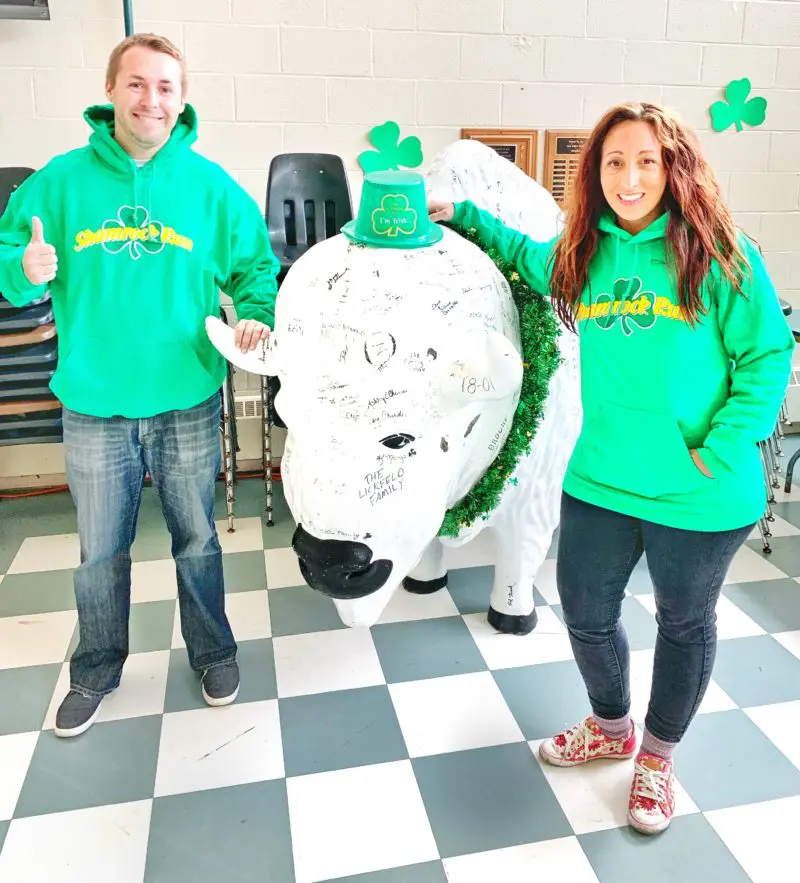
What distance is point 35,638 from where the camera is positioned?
2.42m

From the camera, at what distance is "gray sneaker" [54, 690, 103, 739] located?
1.97 m

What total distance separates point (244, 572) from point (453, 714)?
3.48 feet

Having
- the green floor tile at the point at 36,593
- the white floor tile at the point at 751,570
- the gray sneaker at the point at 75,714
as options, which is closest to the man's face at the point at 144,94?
the gray sneaker at the point at 75,714

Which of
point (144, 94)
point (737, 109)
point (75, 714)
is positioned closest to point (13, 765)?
point (75, 714)

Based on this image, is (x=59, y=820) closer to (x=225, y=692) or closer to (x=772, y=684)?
(x=225, y=692)

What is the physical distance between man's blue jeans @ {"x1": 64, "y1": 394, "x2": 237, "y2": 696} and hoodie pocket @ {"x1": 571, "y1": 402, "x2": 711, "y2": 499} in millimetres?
918

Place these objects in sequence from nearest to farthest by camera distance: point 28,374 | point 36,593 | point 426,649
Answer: point 426,649 < point 36,593 < point 28,374

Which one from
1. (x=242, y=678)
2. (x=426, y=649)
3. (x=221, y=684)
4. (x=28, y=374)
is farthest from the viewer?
(x=28, y=374)

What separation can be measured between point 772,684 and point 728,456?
1.08 m

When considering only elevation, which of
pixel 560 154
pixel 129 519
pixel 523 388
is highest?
pixel 560 154

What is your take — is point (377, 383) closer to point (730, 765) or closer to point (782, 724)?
point (730, 765)

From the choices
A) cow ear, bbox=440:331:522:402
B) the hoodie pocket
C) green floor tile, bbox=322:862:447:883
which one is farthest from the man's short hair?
green floor tile, bbox=322:862:447:883

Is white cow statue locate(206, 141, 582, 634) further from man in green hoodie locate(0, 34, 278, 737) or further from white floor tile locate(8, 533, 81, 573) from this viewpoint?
white floor tile locate(8, 533, 81, 573)

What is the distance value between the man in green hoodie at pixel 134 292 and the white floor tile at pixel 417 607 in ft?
2.44
